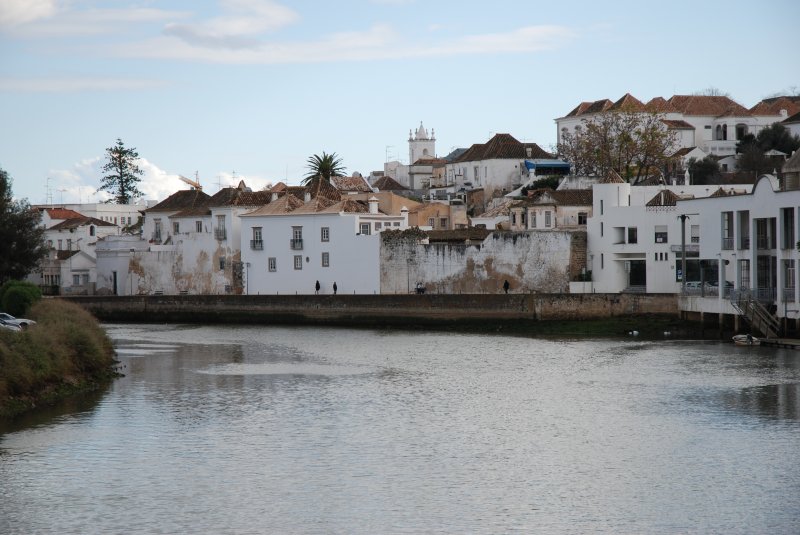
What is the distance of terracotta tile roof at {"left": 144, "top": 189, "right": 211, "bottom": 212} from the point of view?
72.5 m

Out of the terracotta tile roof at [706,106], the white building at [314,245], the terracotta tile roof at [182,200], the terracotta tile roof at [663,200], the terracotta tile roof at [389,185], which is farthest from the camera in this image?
the terracotta tile roof at [389,185]

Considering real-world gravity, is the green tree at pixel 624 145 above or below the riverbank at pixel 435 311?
above

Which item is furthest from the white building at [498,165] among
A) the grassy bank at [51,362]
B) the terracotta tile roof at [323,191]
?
the grassy bank at [51,362]

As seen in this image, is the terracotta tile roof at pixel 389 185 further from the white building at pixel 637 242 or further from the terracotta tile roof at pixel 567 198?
the white building at pixel 637 242

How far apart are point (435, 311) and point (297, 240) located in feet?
42.5

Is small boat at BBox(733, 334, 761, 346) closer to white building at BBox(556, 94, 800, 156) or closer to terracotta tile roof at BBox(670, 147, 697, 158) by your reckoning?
terracotta tile roof at BBox(670, 147, 697, 158)

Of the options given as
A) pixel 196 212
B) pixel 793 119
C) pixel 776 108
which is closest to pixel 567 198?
pixel 196 212

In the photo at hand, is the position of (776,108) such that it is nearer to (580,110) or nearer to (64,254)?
(580,110)

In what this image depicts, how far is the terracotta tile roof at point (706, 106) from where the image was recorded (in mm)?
84625

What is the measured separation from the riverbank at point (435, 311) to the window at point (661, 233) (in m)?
4.48

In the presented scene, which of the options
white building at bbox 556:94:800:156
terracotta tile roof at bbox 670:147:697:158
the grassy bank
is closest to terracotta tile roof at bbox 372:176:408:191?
white building at bbox 556:94:800:156

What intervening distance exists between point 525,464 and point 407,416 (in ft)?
18.4

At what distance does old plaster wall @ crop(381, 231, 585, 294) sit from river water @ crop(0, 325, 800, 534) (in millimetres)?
17071

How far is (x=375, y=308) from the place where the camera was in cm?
5384
